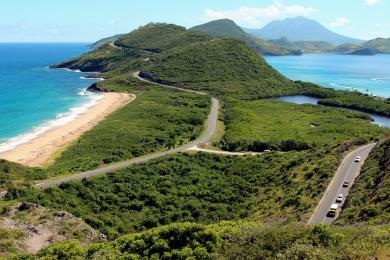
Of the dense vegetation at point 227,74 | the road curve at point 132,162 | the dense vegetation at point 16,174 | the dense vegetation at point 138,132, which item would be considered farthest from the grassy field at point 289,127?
the dense vegetation at point 16,174

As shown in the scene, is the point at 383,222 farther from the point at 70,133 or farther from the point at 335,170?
the point at 70,133

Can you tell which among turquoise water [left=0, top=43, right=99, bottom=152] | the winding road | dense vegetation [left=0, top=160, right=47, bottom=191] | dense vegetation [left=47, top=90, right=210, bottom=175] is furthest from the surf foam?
the winding road

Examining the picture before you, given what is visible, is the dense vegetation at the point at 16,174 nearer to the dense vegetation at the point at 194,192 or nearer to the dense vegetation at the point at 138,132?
the dense vegetation at the point at 138,132

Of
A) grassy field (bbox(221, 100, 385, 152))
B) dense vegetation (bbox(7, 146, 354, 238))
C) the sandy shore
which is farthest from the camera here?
grassy field (bbox(221, 100, 385, 152))

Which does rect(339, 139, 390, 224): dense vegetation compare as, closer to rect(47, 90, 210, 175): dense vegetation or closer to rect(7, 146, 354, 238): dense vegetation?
rect(7, 146, 354, 238): dense vegetation

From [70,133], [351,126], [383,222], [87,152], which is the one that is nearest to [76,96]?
[70,133]
